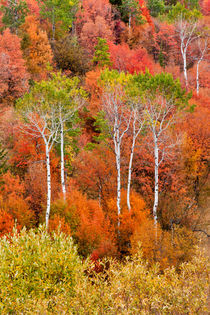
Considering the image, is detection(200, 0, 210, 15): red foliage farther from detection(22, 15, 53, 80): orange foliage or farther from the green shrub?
the green shrub

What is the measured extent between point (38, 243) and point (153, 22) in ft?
247

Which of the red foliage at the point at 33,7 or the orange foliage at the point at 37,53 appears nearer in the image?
the orange foliage at the point at 37,53

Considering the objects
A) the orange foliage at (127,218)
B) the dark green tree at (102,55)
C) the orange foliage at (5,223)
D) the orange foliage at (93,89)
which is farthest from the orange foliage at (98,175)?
the dark green tree at (102,55)

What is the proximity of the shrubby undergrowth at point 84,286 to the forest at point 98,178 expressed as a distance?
10cm

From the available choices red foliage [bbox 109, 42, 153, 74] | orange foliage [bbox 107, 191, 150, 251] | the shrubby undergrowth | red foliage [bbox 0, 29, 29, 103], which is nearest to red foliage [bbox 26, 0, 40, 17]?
red foliage [bbox 0, 29, 29, 103]

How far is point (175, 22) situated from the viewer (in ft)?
181

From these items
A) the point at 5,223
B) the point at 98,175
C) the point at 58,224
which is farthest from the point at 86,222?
the point at 98,175

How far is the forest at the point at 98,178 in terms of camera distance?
1555cm

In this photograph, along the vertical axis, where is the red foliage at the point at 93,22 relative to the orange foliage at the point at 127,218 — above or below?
above

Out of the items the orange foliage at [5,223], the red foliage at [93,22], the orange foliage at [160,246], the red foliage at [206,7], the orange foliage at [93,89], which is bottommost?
the orange foliage at [160,246]

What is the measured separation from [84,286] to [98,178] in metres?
23.9

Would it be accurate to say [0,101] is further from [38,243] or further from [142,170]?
[38,243]

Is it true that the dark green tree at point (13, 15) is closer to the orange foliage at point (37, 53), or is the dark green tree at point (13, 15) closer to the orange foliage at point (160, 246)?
the orange foliage at point (37, 53)

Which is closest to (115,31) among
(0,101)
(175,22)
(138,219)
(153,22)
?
(153,22)
